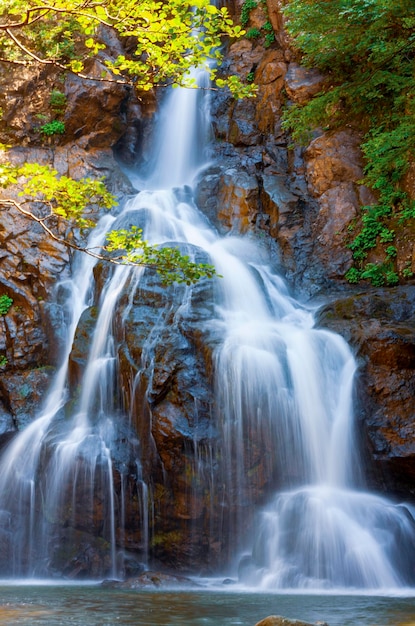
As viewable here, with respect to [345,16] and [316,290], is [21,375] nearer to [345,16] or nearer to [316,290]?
[316,290]

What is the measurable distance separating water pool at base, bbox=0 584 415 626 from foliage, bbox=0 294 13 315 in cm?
782

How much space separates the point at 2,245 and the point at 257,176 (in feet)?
23.3

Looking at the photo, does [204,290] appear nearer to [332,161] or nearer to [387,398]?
[387,398]

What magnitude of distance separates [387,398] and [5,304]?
9250 mm

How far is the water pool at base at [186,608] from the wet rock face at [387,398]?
2572 millimetres

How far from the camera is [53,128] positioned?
59.5 feet

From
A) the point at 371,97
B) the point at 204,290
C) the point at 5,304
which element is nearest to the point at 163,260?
the point at 204,290

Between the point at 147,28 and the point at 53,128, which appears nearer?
the point at 147,28

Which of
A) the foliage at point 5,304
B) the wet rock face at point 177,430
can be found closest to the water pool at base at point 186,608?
the wet rock face at point 177,430

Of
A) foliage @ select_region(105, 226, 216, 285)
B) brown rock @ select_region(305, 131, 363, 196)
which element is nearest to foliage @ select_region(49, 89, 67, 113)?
brown rock @ select_region(305, 131, 363, 196)

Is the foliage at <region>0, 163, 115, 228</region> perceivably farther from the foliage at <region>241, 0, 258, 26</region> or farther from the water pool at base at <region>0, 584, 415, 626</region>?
the foliage at <region>241, 0, 258, 26</region>

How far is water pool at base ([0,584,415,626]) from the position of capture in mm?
5402

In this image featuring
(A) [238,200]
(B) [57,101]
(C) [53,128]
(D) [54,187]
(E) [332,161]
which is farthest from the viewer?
(B) [57,101]

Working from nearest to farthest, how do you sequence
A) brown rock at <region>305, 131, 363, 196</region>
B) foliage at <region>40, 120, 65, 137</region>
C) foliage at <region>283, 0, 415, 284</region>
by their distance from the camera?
foliage at <region>283, 0, 415, 284</region>
brown rock at <region>305, 131, 363, 196</region>
foliage at <region>40, 120, 65, 137</region>
